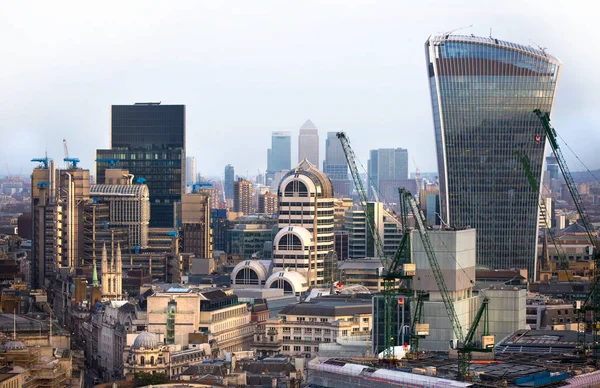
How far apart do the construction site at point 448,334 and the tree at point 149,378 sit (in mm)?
15645

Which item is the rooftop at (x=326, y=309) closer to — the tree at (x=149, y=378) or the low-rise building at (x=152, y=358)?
the low-rise building at (x=152, y=358)

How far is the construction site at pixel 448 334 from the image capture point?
123062 millimetres

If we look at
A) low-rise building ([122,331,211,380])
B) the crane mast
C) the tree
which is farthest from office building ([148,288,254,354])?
the crane mast

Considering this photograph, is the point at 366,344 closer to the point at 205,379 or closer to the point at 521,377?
the point at 205,379

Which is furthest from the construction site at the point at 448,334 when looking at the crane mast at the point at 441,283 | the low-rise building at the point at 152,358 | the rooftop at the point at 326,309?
the rooftop at the point at 326,309

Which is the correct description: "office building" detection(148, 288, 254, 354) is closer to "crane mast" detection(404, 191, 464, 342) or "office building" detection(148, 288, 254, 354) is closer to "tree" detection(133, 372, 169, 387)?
"tree" detection(133, 372, 169, 387)

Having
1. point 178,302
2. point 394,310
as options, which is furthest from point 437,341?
point 178,302

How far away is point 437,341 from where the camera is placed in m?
148

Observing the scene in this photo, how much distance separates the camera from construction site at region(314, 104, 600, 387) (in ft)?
404

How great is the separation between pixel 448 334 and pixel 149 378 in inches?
1008

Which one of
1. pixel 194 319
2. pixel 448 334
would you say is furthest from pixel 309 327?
pixel 448 334

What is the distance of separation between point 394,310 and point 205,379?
16059mm

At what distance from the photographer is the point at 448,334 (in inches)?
5822

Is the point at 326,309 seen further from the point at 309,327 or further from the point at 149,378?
the point at 149,378
